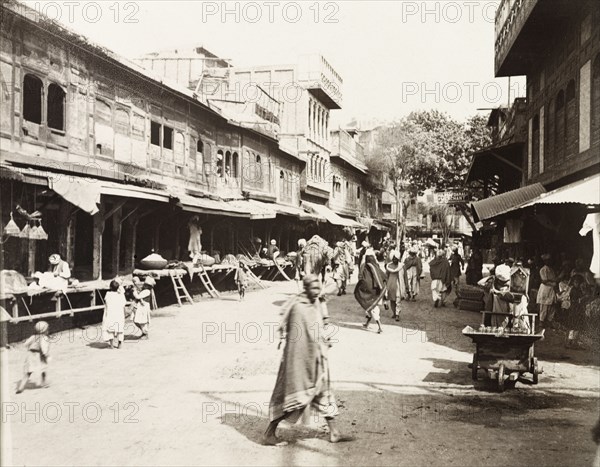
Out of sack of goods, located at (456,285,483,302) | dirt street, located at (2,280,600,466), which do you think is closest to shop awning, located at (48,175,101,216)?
dirt street, located at (2,280,600,466)

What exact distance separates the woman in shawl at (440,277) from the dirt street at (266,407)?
526cm

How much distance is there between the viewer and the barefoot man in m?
5.35

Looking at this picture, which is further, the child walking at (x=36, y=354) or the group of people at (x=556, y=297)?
the group of people at (x=556, y=297)

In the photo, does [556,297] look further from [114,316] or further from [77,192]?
[77,192]

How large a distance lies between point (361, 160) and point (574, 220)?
37.8m

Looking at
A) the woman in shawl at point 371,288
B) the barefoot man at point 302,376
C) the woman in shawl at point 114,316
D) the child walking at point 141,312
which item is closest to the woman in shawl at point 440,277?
the woman in shawl at point 371,288

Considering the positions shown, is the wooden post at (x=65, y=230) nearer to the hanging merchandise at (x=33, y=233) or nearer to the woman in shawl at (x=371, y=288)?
the hanging merchandise at (x=33, y=233)

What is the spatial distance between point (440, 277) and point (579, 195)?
8467 mm

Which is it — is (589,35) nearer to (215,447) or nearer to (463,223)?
(215,447)

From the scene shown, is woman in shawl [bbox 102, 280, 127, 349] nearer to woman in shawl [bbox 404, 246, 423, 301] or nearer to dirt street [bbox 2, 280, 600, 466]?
dirt street [bbox 2, 280, 600, 466]

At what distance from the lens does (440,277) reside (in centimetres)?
1636

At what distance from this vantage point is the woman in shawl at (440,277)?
1609 cm

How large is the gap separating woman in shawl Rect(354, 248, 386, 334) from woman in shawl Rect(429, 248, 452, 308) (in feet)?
14.8

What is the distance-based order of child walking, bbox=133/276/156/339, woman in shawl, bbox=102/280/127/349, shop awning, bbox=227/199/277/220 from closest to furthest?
woman in shawl, bbox=102/280/127/349
child walking, bbox=133/276/156/339
shop awning, bbox=227/199/277/220
